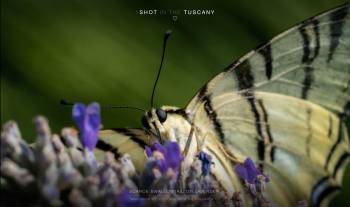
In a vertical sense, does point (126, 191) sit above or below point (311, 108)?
below

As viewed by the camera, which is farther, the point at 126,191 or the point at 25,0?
the point at 25,0

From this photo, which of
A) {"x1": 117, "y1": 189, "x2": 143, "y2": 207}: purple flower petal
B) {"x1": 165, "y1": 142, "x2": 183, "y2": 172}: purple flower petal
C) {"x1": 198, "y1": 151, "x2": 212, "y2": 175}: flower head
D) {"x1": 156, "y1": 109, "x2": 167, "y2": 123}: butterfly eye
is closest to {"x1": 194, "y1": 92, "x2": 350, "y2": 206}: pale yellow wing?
{"x1": 156, "y1": 109, "x2": 167, "y2": 123}: butterfly eye

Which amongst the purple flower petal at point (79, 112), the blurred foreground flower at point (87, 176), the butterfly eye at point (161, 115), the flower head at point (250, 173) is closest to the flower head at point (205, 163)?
the blurred foreground flower at point (87, 176)

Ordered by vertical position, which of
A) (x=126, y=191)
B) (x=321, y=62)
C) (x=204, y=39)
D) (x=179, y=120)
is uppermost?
(x=204, y=39)

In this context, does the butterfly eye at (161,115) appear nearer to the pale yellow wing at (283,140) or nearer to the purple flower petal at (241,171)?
the pale yellow wing at (283,140)

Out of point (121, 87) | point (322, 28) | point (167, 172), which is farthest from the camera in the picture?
point (121, 87)

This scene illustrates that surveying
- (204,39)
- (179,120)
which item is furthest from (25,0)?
(179,120)

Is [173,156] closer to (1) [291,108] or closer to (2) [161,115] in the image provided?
(2) [161,115]

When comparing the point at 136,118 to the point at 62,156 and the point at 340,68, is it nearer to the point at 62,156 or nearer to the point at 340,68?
the point at 340,68
